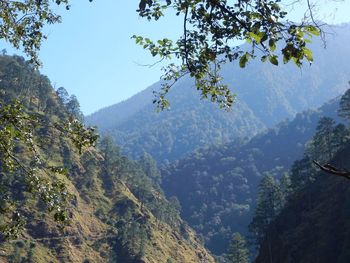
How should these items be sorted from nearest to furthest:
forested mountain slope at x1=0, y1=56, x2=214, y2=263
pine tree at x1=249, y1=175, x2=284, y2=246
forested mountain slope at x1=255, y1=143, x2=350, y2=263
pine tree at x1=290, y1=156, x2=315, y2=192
→ 1. forested mountain slope at x1=255, y1=143, x2=350, y2=263
2. pine tree at x1=290, y1=156, x2=315, y2=192
3. pine tree at x1=249, y1=175, x2=284, y2=246
4. forested mountain slope at x1=0, y1=56, x2=214, y2=263

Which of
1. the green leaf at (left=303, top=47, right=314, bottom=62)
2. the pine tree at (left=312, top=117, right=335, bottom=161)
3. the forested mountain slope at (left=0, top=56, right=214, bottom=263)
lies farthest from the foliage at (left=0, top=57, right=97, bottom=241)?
the forested mountain slope at (left=0, top=56, right=214, bottom=263)

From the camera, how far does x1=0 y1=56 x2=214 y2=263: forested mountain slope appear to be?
→ 104200mm

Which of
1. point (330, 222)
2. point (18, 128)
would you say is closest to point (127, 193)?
point (330, 222)

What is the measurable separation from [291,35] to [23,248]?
99543 millimetres

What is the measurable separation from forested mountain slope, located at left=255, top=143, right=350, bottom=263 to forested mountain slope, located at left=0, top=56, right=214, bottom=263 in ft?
144

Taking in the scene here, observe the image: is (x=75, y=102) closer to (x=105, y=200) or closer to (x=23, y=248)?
(x=105, y=200)

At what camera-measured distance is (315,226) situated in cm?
6003

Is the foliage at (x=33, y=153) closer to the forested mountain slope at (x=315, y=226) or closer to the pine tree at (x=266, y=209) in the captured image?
the forested mountain slope at (x=315, y=226)

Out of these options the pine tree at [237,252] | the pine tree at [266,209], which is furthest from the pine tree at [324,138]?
the pine tree at [237,252]

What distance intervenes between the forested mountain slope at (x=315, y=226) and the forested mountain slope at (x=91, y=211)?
44.0 meters

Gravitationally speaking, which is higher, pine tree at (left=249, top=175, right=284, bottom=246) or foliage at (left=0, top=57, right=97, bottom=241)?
foliage at (left=0, top=57, right=97, bottom=241)

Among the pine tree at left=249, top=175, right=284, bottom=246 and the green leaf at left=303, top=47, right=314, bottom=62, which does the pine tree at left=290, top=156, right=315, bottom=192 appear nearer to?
the pine tree at left=249, top=175, right=284, bottom=246

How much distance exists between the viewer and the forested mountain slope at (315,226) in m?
53.3

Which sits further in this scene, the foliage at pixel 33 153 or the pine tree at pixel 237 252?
the pine tree at pixel 237 252
